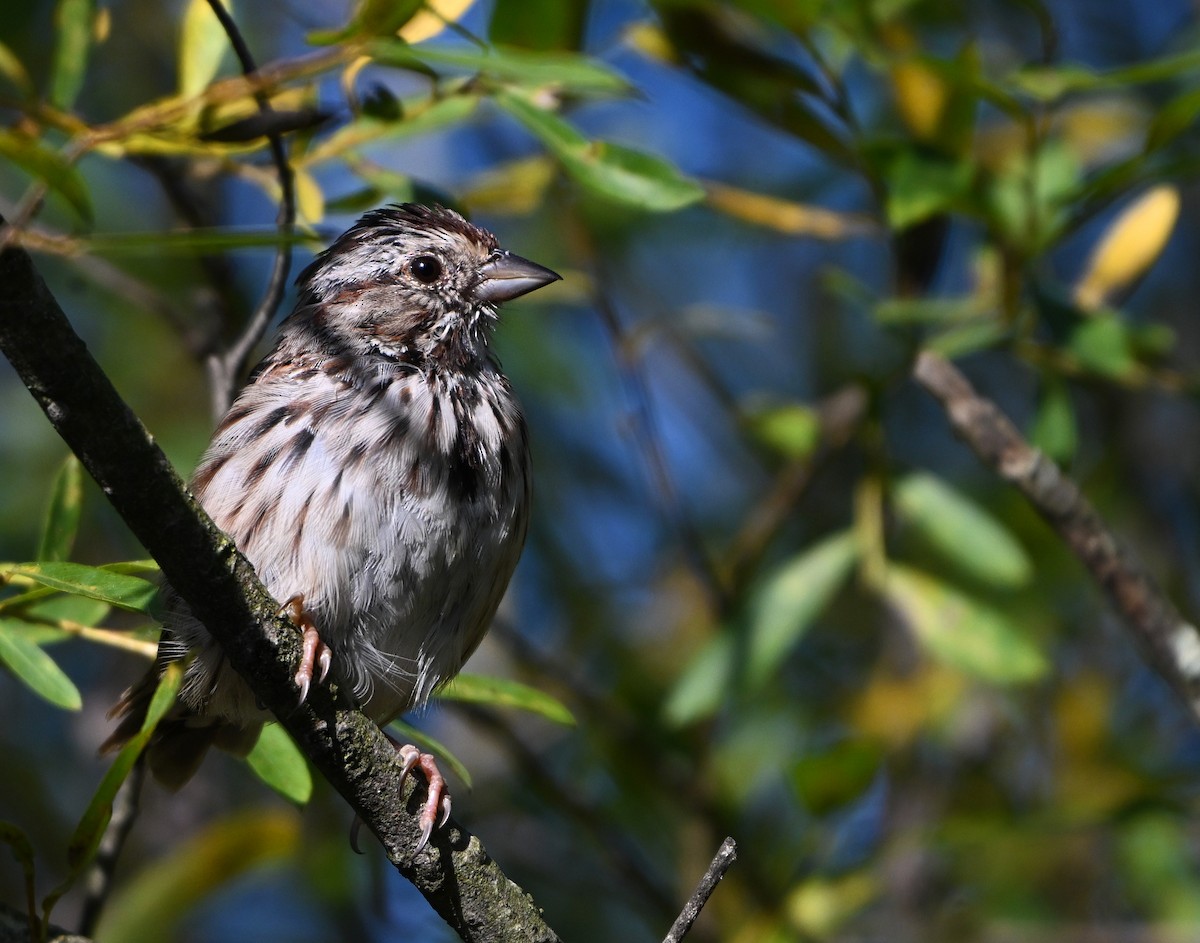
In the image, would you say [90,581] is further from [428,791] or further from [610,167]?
[610,167]

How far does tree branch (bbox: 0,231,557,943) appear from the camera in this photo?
1982mm

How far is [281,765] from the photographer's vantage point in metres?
3.01

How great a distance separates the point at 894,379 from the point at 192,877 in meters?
2.14

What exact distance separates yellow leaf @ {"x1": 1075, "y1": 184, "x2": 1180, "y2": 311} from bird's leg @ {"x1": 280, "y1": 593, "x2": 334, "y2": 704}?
214cm

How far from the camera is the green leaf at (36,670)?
2459mm

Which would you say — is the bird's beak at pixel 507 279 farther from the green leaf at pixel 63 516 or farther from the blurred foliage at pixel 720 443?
the green leaf at pixel 63 516

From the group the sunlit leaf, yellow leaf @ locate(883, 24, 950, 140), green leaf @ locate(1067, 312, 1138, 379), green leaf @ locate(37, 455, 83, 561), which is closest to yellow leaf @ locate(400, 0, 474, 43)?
green leaf @ locate(37, 455, 83, 561)

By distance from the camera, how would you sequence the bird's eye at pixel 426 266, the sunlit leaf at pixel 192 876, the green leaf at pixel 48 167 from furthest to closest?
the bird's eye at pixel 426 266 → the sunlit leaf at pixel 192 876 → the green leaf at pixel 48 167

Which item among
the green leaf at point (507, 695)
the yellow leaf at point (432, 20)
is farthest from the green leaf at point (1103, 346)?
the yellow leaf at point (432, 20)

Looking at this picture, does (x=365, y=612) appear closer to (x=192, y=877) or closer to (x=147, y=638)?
(x=147, y=638)

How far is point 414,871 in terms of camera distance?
281 cm

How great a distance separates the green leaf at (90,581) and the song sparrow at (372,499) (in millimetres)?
547

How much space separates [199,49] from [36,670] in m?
1.37

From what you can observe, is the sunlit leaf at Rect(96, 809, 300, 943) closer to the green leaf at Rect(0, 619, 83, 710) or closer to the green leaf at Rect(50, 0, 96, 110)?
the green leaf at Rect(0, 619, 83, 710)
